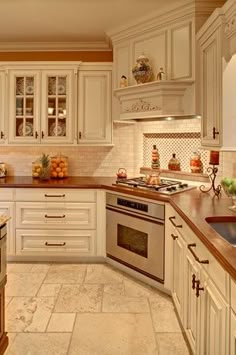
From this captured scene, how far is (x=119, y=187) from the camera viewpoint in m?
3.79

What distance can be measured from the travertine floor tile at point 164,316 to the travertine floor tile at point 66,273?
88cm

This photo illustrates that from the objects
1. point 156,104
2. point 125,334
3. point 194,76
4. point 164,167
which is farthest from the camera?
point 164,167

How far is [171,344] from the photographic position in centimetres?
251

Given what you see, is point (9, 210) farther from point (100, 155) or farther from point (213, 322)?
point (213, 322)

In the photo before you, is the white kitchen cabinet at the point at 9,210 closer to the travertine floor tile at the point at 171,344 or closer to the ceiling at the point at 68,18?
the ceiling at the point at 68,18

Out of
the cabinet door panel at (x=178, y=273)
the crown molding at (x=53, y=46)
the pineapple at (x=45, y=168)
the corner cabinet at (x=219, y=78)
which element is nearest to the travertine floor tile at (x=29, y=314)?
the cabinet door panel at (x=178, y=273)

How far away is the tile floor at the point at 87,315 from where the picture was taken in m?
2.48

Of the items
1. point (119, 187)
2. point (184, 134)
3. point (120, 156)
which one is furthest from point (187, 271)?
point (120, 156)

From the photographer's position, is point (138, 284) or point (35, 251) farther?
point (35, 251)

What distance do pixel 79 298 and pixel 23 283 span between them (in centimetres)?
67

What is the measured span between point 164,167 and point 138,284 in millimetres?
1502

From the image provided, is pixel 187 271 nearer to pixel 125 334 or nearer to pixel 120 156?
pixel 125 334

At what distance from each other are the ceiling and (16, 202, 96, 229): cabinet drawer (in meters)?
1.98

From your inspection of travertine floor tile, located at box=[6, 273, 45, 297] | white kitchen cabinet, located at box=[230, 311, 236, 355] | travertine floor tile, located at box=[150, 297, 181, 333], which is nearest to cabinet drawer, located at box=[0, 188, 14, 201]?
travertine floor tile, located at box=[6, 273, 45, 297]
